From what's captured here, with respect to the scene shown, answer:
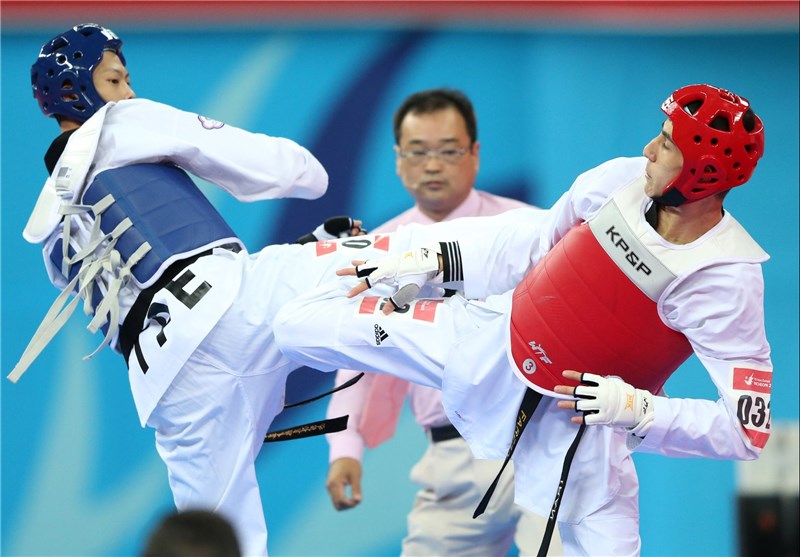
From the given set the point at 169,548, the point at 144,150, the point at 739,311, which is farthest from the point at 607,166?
the point at 169,548

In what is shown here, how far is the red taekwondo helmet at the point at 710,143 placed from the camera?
3.14m

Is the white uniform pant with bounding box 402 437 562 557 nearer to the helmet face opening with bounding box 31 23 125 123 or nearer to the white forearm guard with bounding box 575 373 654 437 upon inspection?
the white forearm guard with bounding box 575 373 654 437

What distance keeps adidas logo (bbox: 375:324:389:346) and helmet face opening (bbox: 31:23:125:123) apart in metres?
1.30

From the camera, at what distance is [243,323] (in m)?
3.72

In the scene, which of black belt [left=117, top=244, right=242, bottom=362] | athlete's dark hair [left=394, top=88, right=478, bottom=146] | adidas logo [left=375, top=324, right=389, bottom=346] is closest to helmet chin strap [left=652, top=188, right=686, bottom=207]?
A: adidas logo [left=375, top=324, right=389, bottom=346]

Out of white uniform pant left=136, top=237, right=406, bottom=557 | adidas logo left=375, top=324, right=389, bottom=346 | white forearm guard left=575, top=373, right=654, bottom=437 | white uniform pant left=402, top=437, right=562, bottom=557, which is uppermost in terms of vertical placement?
white forearm guard left=575, top=373, right=654, bottom=437

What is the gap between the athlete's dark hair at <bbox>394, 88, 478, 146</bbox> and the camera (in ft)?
17.8

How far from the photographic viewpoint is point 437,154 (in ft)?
17.4

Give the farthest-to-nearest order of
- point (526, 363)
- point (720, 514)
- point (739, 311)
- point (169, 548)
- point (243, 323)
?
point (720, 514) → point (243, 323) → point (526, 363) → point (739, 311) → point (169, 548)

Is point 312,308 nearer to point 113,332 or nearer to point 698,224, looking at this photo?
point 113,332

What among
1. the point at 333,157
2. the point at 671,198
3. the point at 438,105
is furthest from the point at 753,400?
the point at 333,157

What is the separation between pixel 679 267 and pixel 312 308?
1140 millimetres

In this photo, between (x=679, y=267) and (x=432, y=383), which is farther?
(x=432, y=383)

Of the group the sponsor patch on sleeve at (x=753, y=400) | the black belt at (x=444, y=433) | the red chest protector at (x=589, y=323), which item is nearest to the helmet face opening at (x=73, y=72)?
Result: the red chest protector at (x=589, y=323)
